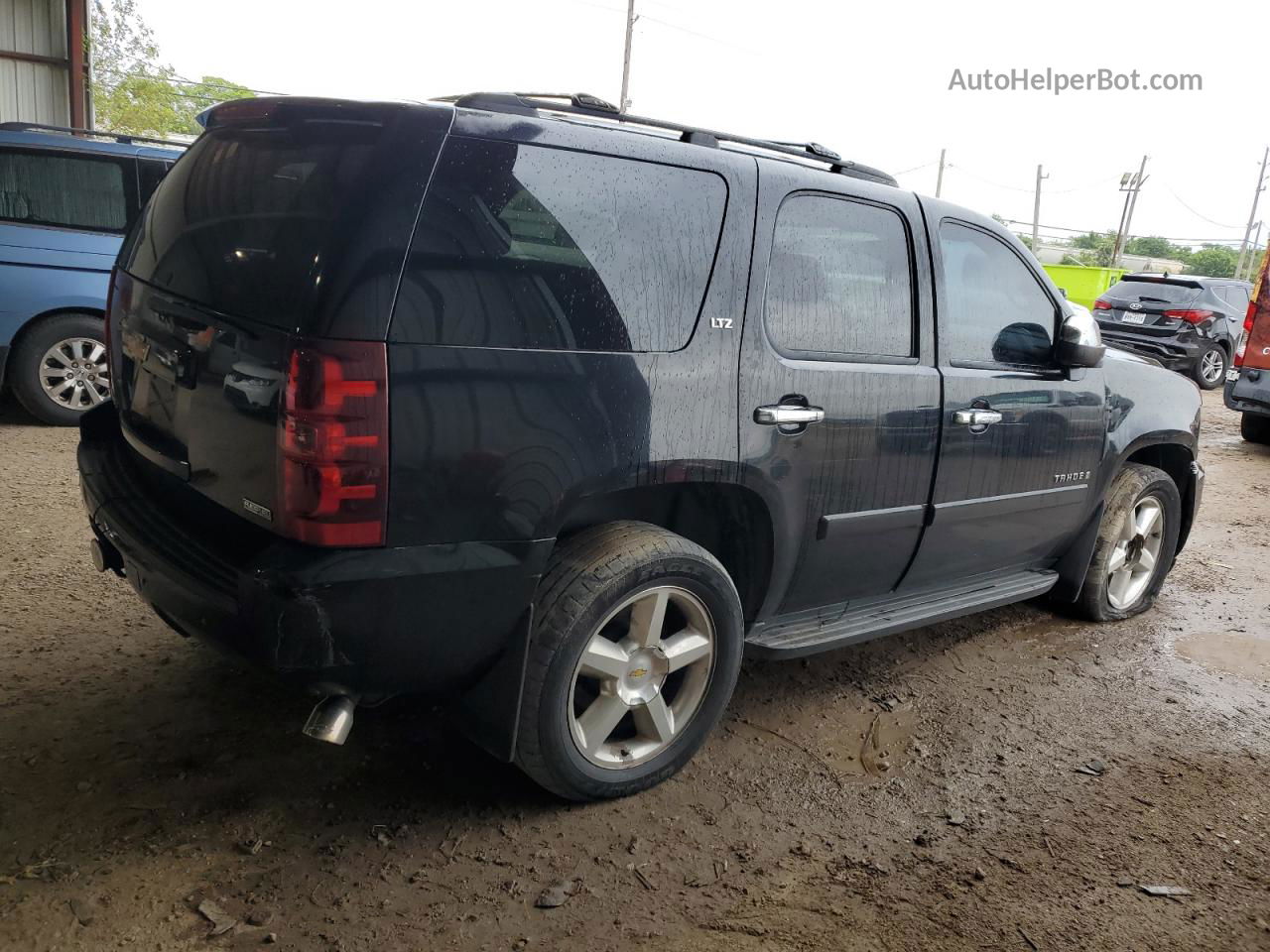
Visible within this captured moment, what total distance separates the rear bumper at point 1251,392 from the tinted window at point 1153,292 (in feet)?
15.6

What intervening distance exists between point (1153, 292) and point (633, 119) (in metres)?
13.6

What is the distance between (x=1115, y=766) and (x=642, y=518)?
5.82ft

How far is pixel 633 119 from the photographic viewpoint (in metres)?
2.94

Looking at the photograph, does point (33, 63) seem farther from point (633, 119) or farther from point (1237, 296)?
point (1237, 296)

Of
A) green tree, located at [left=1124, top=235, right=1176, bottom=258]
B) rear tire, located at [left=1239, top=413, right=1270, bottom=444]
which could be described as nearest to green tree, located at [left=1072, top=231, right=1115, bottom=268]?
green tree, located at [left=1124, top=235, right=1176, bottom=258]

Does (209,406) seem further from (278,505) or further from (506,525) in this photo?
(506,525)

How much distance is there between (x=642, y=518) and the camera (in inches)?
118

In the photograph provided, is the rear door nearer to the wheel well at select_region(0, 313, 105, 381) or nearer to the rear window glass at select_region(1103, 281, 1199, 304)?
the wheel well at select_region(0, 313, 105, 381)

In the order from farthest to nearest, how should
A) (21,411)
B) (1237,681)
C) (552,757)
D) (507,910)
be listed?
(21,411) → (1237,681) → (552,757) → (507,910)

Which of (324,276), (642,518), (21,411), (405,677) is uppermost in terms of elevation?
(324,276)

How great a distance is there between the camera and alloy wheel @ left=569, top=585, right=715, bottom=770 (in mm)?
2795

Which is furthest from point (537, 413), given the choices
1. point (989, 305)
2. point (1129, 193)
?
point (1129, 193)

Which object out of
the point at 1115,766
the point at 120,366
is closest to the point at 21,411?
the point at 120,366

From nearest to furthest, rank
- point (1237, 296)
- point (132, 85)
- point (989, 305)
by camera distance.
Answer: point (989, 305)
point (1237, 296)
point (132, 85)
